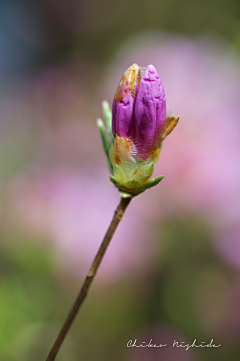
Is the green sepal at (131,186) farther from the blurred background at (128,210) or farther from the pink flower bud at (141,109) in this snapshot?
the blurred background at (128,210)

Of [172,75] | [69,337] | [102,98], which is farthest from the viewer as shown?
[102,98]

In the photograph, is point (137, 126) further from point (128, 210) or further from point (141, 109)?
point (128, 210)

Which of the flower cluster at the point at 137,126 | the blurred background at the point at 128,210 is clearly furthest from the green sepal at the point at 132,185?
the blurred background at the point at 128,210

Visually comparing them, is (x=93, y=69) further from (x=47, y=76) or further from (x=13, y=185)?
(x=13, y=185)

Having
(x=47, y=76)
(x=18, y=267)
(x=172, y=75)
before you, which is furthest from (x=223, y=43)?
(x=18, y=267)

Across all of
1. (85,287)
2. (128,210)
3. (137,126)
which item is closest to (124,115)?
(137,126)

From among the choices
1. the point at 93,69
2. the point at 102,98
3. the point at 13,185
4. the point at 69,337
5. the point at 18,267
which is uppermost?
the point at 93,69

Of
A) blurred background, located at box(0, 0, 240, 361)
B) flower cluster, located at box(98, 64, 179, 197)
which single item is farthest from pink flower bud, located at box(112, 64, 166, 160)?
blurred background, located at box(0, 0, 240, 361)
